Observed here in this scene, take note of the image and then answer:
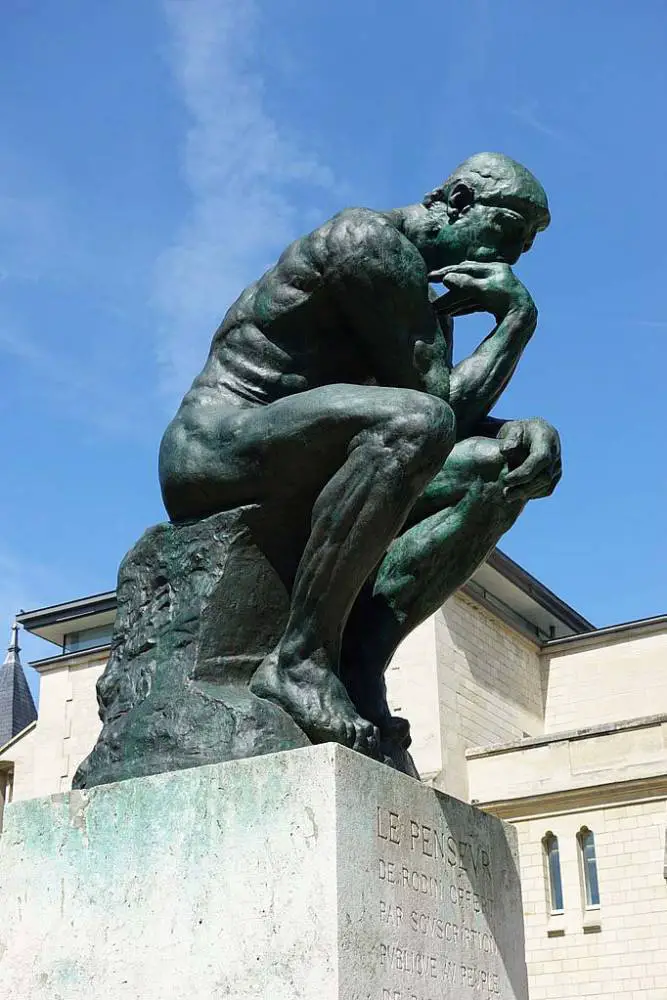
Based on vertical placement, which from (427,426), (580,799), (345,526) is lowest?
A: (345,526)

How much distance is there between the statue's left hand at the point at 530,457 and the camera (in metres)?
4.76

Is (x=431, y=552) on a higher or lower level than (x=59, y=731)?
lower

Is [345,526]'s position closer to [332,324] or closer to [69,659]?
[332,324]

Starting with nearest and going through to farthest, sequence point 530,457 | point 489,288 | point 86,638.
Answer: point 530,457, point 489,288, point 86,638

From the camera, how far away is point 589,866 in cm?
2778

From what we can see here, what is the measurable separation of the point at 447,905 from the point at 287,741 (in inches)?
28.8

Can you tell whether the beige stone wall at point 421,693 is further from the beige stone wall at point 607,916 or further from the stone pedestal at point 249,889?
the stone pedestal at point 249,889

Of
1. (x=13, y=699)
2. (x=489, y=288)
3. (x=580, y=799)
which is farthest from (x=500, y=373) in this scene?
(x=13, y=699)

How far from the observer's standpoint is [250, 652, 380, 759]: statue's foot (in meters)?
4.22

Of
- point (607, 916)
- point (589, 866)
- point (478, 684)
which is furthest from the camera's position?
point (478, 684)

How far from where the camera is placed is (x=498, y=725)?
31.9 m

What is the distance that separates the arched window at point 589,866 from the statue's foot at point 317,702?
24.7 meters

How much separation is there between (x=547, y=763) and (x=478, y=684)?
3.14 metres

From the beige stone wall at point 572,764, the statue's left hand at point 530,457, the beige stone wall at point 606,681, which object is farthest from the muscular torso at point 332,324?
the beige stone wall at point 606,681
